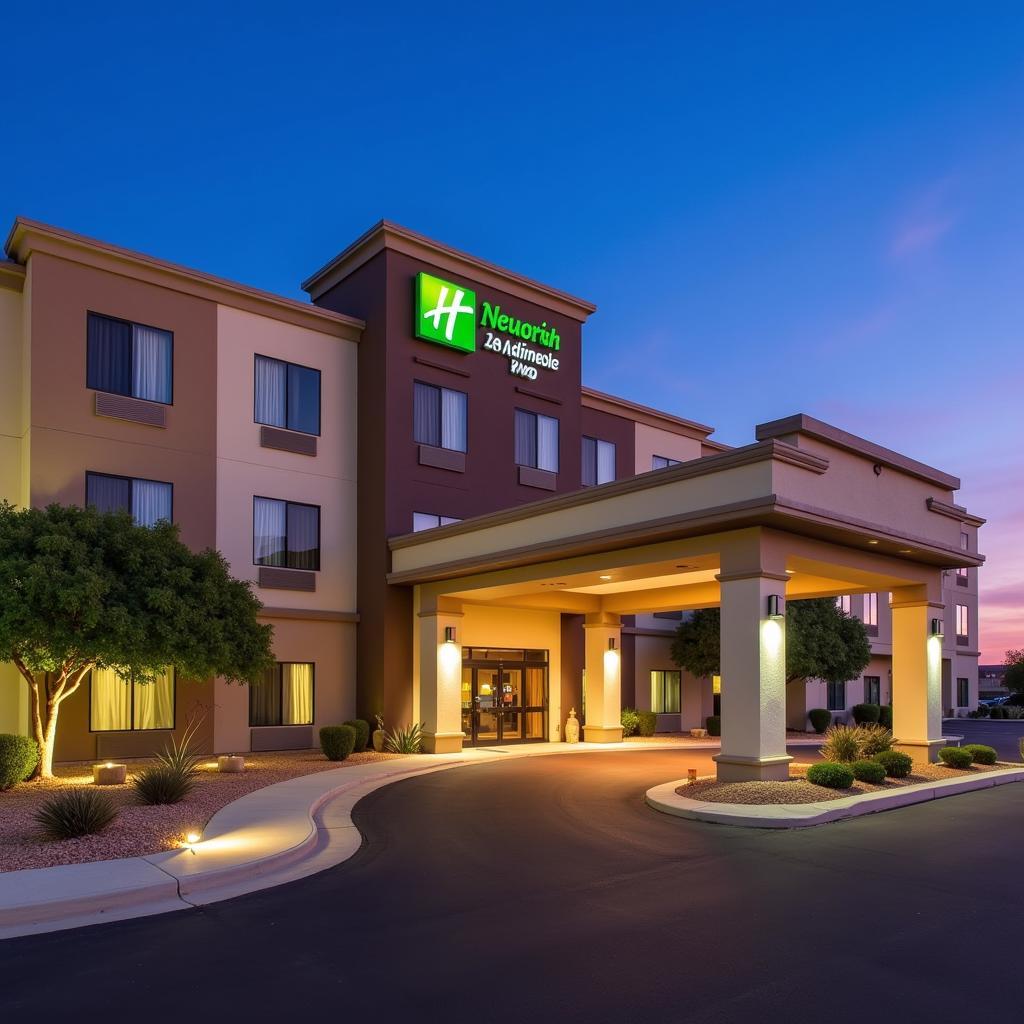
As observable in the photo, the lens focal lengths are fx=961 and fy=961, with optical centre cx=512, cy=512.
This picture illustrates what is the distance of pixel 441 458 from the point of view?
27.4m

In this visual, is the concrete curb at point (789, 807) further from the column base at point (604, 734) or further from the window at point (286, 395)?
the window at point (286, 395)

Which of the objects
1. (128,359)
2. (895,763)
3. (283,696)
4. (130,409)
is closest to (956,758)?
(895,763)

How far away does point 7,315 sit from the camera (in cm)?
2203

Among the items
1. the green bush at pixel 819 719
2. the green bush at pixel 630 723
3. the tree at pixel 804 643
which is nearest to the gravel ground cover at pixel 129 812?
the green bush at pixel 630 723

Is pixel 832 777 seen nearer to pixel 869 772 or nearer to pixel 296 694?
pixel 869 772

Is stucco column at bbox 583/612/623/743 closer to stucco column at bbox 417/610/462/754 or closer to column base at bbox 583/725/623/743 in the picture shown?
column base at bbox 583/725/623/743

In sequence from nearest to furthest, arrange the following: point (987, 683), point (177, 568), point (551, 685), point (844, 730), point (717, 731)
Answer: point (177, 568) < point (844, 730) < point (551, 685) < point (717, 731) < point (987, 683)

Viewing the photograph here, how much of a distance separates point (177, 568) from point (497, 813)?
7.96 m

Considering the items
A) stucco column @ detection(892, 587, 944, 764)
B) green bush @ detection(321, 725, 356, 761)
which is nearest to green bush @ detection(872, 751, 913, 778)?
stucco column @ detection(892, 587, 944, 764)

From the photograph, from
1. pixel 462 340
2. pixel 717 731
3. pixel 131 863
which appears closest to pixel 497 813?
pixel 131 863

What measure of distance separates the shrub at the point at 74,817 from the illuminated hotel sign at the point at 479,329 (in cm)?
1735

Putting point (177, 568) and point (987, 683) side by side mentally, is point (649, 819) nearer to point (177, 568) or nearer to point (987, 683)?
point (177, 568)

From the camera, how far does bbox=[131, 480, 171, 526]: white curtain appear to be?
75.0ft

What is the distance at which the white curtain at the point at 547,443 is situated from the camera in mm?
30172
